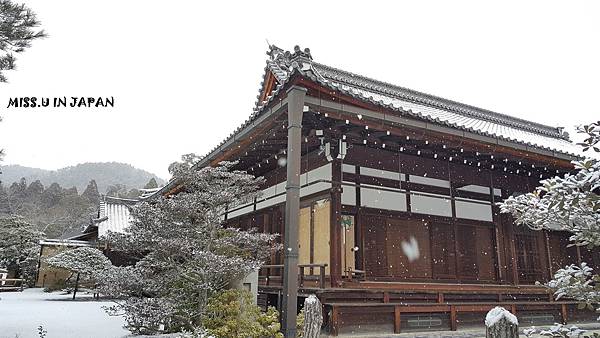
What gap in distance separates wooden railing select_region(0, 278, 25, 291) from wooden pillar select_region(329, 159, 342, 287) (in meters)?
20.3

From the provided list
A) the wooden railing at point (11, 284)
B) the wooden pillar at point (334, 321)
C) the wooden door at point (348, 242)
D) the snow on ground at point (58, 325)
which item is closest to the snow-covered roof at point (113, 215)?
the wooden railing at point (11, 284)

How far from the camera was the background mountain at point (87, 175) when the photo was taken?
82.6 m

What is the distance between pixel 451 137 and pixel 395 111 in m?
1.44

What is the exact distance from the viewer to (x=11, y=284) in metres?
22.6

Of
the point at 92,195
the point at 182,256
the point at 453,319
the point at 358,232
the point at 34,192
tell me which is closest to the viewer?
the point at 182,256

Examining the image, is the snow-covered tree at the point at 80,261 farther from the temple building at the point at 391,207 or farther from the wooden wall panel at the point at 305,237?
the wooden wall panel at the point at 305,237

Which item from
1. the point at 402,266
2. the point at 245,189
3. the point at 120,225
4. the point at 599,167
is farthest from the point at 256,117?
the point at 120,225

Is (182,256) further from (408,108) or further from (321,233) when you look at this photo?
(408,108)

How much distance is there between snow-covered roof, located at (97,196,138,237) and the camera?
80.2 feet

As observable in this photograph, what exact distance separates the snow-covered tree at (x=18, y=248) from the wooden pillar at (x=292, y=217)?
23.5 m

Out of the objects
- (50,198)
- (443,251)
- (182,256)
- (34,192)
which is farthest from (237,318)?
(34,192)

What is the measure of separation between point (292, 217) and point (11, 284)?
22711 millimetres

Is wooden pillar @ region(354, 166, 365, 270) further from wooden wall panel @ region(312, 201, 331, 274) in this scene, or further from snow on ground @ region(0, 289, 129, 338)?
snow on ground @ region(0, 289, 129, 338)

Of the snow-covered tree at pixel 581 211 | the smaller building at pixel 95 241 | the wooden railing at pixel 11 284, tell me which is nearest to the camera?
the snow-covered tree at pixel 581 211
